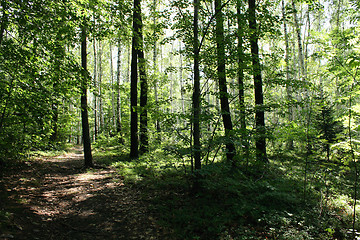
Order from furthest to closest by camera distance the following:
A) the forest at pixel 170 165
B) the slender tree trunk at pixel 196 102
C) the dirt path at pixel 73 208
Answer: the slender tree trunk at pixel 196 102 < the forest at pixel 170 165 < the dirt path at pixel 73 208

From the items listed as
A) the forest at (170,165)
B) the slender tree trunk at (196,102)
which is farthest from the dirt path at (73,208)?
the slender tree trunk at (196,102)

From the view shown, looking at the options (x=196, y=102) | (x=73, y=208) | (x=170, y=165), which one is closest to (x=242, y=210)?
(x=170, y=165)

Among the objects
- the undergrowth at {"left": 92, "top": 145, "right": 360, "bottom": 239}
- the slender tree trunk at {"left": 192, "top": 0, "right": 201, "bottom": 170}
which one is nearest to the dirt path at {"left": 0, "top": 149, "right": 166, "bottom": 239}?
the undergrowth at {"left": 92, "top": 145, "right": 360, "bottom": 239}

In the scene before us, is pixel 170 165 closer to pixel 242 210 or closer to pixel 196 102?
pixel 196 102

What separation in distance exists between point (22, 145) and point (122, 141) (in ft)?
25.5

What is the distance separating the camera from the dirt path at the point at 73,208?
11.8 feet

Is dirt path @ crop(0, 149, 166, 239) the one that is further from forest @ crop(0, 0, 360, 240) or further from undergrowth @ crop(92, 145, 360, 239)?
undergrowth @ crop(92, 145, 360, 239)

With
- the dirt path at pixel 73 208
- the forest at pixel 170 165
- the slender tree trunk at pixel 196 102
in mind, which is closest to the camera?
the dirt path at pixel 73 208

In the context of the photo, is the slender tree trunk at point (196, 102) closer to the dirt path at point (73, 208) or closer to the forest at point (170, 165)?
the forest at point (170, 165)

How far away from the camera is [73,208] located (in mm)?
4660

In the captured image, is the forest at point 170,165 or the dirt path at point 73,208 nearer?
the dirt path at point 73,208

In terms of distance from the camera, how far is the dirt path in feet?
11.8

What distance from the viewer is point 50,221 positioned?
3875mm

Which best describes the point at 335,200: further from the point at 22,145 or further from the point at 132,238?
the point at 22,145
